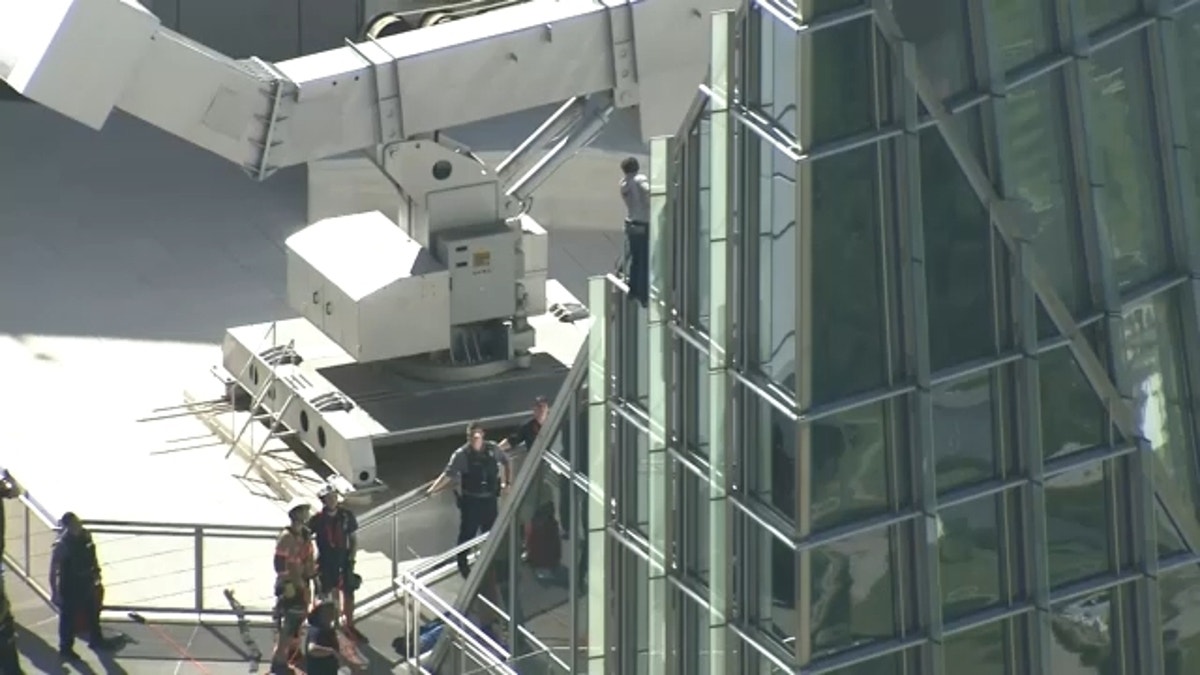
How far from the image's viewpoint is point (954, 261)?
1980cm

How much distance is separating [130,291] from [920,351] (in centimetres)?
1963

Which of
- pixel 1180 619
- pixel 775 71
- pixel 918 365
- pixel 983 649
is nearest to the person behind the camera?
pixel 775 71

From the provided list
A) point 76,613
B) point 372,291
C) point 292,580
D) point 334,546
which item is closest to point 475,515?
point 334,546

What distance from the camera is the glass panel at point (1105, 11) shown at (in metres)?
20.2

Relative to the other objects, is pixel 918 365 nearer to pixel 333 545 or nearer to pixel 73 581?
pixel 333 545

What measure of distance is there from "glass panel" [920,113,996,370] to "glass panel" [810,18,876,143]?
21.1 inches

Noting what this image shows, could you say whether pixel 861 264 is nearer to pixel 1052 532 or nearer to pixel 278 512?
pixel 1052 532

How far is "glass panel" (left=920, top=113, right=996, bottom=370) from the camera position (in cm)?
1964

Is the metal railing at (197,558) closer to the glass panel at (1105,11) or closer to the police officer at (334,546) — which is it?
the police officer at (334,546)

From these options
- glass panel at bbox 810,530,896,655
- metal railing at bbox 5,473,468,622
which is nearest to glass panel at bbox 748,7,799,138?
glass panel at bbox 810,530,896,655

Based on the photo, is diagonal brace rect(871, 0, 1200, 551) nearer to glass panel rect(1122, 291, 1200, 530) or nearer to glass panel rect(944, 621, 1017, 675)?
glass panel rect(1122, 291, 1200, 530)

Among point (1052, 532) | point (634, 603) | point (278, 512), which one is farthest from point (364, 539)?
point (1052, 532)

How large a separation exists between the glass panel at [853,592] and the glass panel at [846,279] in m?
0.96

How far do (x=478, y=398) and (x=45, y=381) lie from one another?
200 inches
